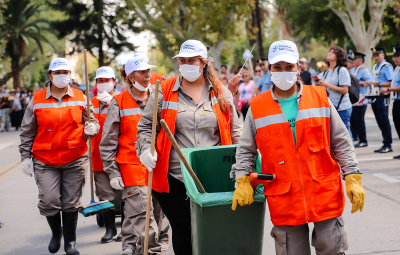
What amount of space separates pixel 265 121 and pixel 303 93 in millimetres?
303

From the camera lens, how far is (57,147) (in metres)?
5.30

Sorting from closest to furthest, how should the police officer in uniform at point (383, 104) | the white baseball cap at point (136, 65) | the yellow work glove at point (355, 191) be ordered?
the yellow work glove at point (355, 191) < the white baseball cap at point (136, 65) < the police officer in uniform at point (383, 104)

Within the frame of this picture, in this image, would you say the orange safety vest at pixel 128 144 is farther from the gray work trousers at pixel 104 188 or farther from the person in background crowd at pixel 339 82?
the person in background crowd at pixel 339 82

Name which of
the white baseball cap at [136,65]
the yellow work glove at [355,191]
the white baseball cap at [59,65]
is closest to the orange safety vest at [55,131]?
the white baseball cap at [59,65]

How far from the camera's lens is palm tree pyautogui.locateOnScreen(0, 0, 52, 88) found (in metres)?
36.6

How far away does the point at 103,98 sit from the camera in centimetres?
600

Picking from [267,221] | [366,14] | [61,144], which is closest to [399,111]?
[267,221]

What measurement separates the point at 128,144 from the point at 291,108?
2.07 m

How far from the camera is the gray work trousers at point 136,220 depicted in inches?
189

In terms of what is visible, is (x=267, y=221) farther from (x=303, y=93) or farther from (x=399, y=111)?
(x=399, y=111)

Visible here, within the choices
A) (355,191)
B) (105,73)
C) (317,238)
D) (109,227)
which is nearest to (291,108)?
(355,191)

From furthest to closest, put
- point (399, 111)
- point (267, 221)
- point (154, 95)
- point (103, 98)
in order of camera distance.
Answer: point (399, 111)
point (267, 221)
point (103, 98)
point (154, 95)

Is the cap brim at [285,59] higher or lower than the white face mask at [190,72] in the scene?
higher

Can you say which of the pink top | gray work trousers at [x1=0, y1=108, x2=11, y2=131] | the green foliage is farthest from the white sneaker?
the green foliage
